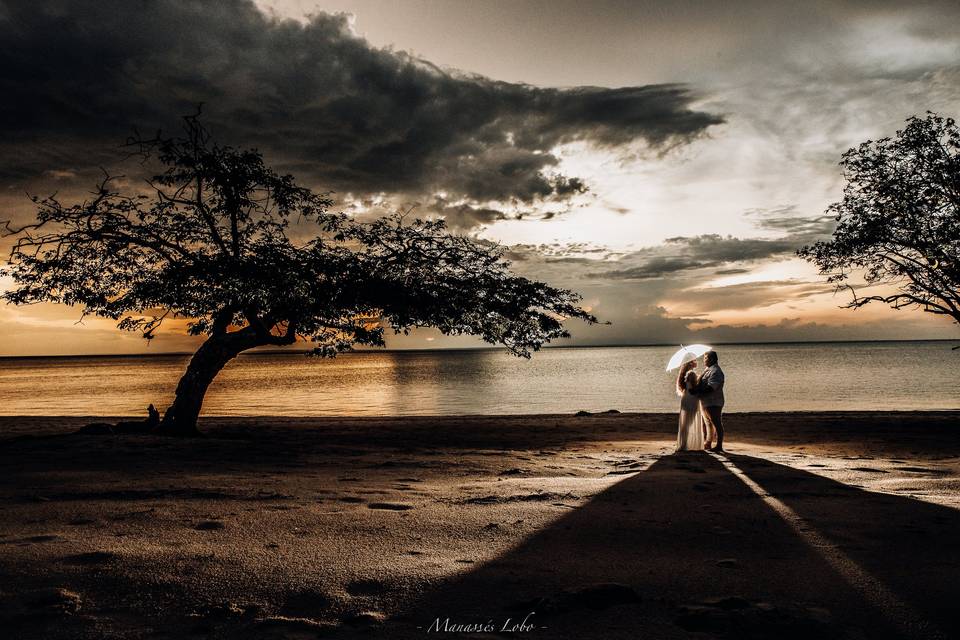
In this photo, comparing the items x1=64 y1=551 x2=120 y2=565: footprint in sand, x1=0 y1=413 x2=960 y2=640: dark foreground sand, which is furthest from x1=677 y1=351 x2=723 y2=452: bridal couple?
x1=64 y1=551 x2=120 y2=565: footprint in sand

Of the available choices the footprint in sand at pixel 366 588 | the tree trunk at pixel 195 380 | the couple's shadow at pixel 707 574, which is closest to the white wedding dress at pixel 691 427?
the couple's shadow at pixel 707 574

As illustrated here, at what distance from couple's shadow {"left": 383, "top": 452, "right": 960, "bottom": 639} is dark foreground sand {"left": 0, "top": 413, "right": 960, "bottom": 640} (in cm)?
2

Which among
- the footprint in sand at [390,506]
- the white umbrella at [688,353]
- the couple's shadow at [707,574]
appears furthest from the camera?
the white umbrella at [688,353]

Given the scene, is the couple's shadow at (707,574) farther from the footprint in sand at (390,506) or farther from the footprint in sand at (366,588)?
the footprint in sand at (390,506)

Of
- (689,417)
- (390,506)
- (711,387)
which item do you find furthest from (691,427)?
(390,506)

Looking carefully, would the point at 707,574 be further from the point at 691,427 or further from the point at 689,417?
the point at 691,427

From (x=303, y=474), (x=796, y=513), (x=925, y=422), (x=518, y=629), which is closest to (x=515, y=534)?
(x=518, y=629)

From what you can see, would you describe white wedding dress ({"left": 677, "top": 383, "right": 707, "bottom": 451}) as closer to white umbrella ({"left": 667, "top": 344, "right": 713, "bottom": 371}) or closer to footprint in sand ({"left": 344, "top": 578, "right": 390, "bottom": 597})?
white umbrella ({"left": 667, "top": 344, "right": 713, "bottom": 371})

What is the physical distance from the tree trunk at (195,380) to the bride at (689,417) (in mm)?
10531

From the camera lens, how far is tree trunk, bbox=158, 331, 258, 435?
12.8m

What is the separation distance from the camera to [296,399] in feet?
131

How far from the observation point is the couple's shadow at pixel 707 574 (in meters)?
2.89

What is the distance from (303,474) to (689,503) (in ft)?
17.5

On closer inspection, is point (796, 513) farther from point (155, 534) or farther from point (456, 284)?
point (456, 284)
